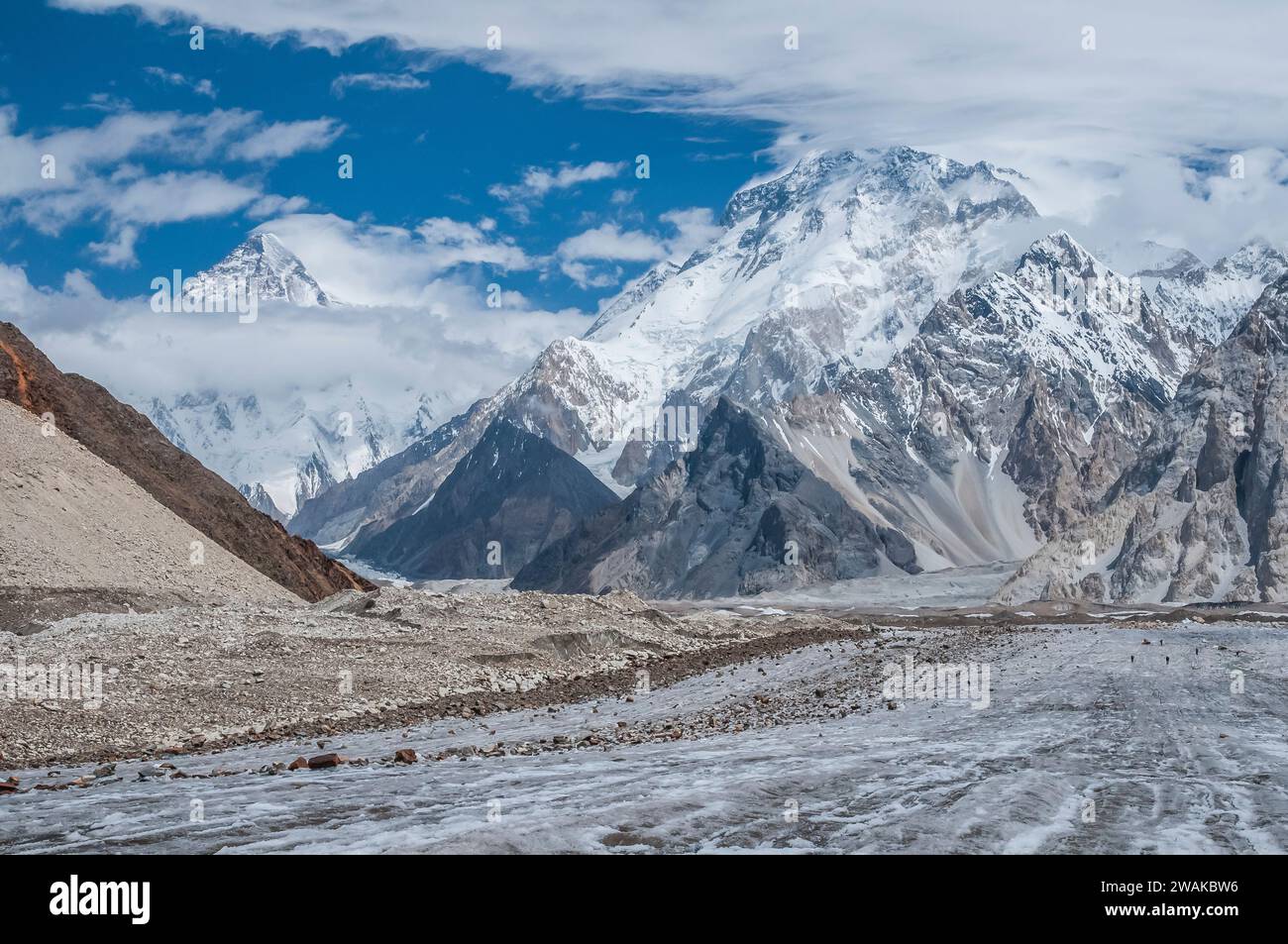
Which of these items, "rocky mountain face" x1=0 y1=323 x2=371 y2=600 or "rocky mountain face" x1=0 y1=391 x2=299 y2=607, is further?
"rocky mountain face" x1=0 y1=323 x2=371 y2=600

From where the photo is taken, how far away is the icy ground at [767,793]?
62.4ft

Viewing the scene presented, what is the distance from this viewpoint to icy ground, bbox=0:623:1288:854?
19016 millimetres

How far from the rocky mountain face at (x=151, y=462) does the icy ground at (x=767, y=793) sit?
51002 mm

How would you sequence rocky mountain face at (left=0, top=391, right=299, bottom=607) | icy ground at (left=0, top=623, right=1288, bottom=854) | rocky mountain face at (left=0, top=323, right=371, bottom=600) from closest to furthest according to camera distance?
icy ground at (left=0, top=623, right=1288, bottom=854) < rocky mountain face at (left=0, top=391, right=299, bottom=607) < rocky mountain face at (left=0, top=323, right=371, bottom=600)

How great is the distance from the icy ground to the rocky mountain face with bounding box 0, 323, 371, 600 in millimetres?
51002

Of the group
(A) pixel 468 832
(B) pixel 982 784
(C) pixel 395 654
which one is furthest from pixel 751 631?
(A) pixel 468 832

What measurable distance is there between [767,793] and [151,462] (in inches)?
2884

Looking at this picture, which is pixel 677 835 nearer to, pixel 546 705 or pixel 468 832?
pixel 468 832

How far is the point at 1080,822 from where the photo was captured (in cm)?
2056

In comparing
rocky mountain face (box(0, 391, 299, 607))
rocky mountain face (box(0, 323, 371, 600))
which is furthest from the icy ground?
rocky mountain face (box(0, 323, 371, 600))

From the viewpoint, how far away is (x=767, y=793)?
906 inches

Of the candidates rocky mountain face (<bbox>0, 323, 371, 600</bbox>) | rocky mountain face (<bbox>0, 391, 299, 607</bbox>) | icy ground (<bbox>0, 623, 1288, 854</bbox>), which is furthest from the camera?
rocky mountain face (<bbox>0, 323, 371, 600</bbox>)

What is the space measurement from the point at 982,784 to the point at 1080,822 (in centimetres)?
341

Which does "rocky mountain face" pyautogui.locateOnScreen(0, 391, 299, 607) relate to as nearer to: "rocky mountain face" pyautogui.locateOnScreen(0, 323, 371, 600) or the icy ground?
"rocky mountain face" pyautogui.locateOnScreen(0, 323, 371, 600)
